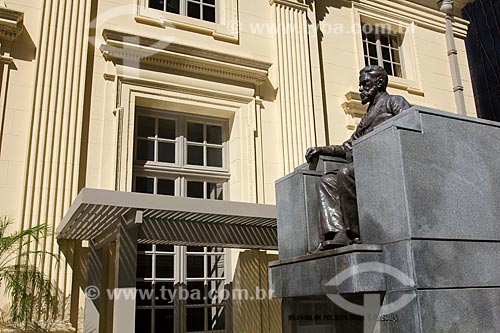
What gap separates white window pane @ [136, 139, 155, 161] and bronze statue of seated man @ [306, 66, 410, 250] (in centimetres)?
395

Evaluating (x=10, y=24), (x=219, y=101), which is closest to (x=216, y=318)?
(x=219, y=101)

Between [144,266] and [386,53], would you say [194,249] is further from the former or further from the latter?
[386,53]

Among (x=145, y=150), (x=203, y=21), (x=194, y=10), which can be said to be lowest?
(x=145, y=150)

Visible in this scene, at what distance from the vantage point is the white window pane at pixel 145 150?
26.6 feet

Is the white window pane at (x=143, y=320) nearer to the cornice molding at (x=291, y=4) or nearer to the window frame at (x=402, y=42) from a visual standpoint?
the cornice molding at (x=291, y=4)

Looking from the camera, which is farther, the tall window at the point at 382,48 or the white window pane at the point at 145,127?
the tall window at the point at 382,48

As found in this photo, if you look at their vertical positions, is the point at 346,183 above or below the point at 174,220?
below

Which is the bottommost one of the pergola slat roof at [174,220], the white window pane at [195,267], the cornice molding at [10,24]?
the white window pane at [195,267]

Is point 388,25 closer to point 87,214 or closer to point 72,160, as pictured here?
point 72,160

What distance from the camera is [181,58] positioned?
836 cm

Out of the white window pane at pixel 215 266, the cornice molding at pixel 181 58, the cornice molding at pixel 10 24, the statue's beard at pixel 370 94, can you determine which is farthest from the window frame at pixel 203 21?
the statue's beard at pixel 370 94

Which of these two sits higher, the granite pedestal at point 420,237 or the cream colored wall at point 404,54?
the cream colored wall at point 404,54

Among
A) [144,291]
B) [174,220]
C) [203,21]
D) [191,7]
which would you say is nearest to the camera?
[174,220]

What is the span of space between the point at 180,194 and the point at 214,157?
1.00 m
